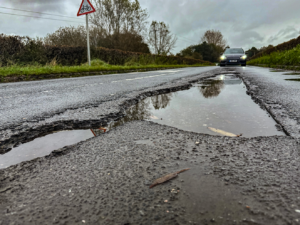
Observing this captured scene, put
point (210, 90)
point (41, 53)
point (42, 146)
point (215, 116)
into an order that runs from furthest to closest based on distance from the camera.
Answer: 1. point (41, 53)
2. point (210, 90)
3. point (215, 116)
4. point (42, 146)

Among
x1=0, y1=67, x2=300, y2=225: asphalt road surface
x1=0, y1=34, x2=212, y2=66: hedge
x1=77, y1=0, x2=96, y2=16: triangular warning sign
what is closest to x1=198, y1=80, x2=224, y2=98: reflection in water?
x1=0, y1=67, x2=300, y2=225: asphalt road surface

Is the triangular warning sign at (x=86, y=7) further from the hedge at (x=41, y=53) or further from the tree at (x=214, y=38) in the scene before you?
the tree at (x=214, y=38)

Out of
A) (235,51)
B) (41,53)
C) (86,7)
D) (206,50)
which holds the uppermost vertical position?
(206,50)

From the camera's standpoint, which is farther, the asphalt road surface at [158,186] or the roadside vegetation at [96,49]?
the roadside vegetation at [96,49]

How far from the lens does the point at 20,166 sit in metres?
1.12

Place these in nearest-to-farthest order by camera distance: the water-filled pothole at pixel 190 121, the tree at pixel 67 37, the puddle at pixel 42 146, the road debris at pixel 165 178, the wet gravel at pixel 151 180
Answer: the wet gravel at pixel 151 180 < the road debris at pixel 165 178 < the puddle at pixel 42 146 < the water-filled pothole at pixel 190 121 < the tree at pixel 67 37

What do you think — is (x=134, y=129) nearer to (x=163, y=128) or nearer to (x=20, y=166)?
(x=163, y=128)

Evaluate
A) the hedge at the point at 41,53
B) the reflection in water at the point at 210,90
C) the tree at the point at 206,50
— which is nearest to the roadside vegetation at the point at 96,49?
the hedge at the point at 41,53

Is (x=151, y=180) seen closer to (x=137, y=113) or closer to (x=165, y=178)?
(x=165, y=178)

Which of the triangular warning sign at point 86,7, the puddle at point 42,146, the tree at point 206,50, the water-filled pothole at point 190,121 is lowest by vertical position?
the puddle at point 42,146

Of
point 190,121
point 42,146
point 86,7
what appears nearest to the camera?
point 42,146

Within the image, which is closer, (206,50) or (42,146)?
(42,146)

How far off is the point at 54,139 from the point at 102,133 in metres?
0.36

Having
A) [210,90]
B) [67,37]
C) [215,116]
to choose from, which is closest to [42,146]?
[215,116]
